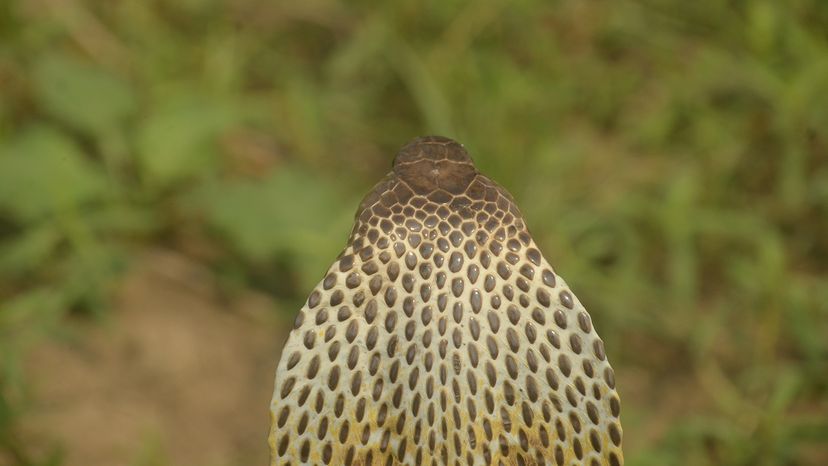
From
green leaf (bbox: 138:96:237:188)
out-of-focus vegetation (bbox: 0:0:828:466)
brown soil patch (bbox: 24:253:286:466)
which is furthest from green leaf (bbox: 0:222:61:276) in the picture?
green leaf (bbox: 138:96:237:188)

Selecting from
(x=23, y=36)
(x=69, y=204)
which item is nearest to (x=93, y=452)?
(x=69, y=204)

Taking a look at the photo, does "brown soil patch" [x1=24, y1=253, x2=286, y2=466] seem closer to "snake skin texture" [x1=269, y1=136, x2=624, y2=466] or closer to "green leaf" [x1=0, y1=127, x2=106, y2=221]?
"green leaf" [x1=0, y1=127, x2=106, y2=221]

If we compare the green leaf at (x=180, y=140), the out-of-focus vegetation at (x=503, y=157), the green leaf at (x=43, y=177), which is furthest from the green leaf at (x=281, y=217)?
the green leaf at (x=43, y=177)

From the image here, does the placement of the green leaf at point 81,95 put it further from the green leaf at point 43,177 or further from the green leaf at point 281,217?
the green leaf at point 281,217

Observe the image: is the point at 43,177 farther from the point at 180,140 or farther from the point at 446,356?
the point at 446,356

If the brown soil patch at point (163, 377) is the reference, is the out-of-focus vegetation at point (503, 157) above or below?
above

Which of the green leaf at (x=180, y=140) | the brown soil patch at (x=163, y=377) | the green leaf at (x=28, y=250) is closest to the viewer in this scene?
the brown soil patch at (x=163, y=377)

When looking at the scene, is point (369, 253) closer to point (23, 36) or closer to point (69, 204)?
point (69, 204)

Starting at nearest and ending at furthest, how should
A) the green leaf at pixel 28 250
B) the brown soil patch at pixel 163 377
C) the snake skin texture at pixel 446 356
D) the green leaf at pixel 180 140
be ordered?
the snake skin texture at pixel 446 356 → the brown soil patch at pixel 163 377 → the green leaf at pixel 28 250 → the green leaf at pixel 180 140

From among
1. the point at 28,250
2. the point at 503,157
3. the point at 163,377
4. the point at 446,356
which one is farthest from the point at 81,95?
the point at 446,356
